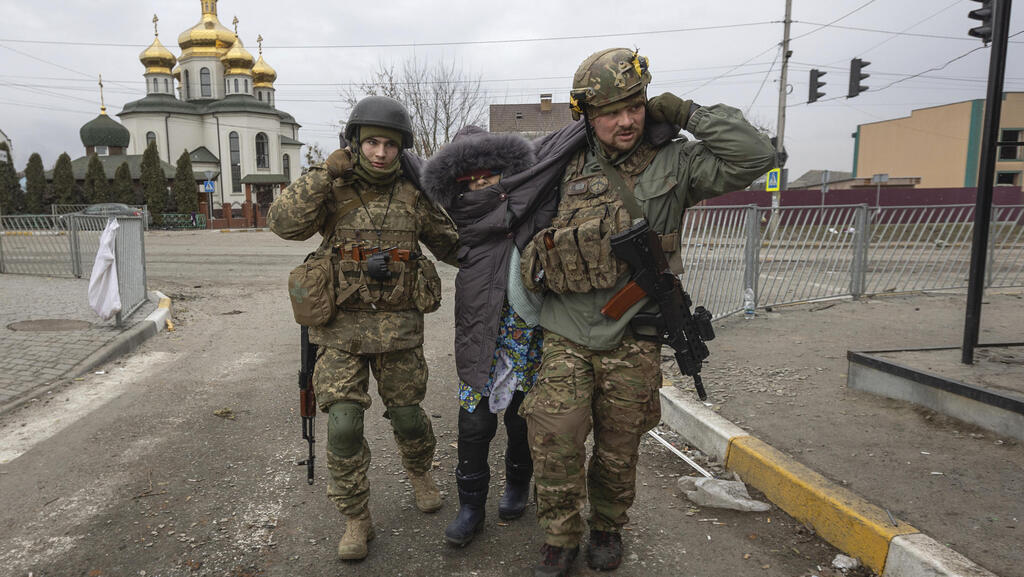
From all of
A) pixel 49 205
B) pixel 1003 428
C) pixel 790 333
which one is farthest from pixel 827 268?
pixel 49 205

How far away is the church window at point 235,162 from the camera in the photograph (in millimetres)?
52125

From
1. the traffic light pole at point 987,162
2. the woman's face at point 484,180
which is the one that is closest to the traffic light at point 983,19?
the traffic light pole at point 987,162

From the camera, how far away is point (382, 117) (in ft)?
9.12

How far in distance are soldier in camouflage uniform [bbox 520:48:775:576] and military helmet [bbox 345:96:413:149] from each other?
802 mm

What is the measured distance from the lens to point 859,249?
8.18 meters

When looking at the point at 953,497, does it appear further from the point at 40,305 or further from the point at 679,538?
the point at 40,305

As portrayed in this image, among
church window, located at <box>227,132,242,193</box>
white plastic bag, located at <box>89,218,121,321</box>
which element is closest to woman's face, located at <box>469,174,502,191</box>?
white plastic bag, located at <box>89,218,121,321</box>

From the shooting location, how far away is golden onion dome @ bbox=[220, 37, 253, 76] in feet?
176

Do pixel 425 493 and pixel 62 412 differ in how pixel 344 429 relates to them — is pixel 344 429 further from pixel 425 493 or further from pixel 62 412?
pixel 62 412

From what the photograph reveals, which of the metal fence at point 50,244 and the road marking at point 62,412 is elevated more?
the metal fence at point 50,244

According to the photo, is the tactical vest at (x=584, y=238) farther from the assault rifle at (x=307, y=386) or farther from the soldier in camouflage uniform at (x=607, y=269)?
the assault rifle at (x=307, y=386)

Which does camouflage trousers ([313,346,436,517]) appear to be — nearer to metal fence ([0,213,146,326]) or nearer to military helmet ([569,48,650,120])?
military helmet ([569,48,650,120])

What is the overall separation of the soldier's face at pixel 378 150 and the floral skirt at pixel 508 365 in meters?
0.85

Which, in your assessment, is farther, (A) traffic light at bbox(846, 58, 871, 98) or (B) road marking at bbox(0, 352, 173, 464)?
(A) traffic light at bbox(846, 58, 871, 98)
